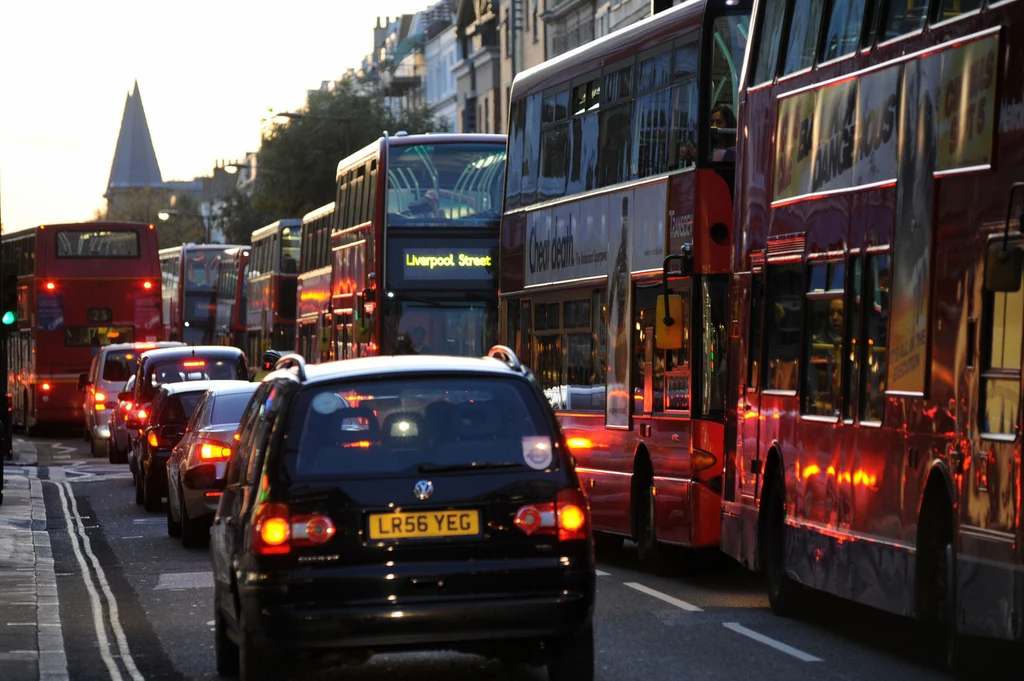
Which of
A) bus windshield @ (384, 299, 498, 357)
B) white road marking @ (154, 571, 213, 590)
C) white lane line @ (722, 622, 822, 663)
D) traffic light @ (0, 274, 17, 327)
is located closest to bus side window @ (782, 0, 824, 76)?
white lane line @ (722, 622, 822, 663)

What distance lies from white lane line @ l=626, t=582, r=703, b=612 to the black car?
31.3 feet

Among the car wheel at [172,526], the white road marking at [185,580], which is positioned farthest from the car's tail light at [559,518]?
the car wheel at [172,526]

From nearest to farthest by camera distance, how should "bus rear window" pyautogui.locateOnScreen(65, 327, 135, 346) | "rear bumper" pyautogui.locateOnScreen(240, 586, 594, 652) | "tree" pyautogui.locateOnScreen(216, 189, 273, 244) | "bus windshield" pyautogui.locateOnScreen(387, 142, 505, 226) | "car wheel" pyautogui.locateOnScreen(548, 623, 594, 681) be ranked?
1. "rear bumper" pyautogui.locateOnScreen(240, 586, 594, 652)
2. "car wheel" pyautogui.locateOnScreen(548, 623, 594, 681)
3. "bus windshield" pyautogui.locateOnScreen(387, 142, 505, 226)
4. "bus rear window" pyautogui.locateOnScreen(65, 327, 135, 346)
5. "tree" pyautogui.locateOnScreen(216, 189, 273, 244)

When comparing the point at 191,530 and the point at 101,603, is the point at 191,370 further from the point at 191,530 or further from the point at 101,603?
the point at 101,603

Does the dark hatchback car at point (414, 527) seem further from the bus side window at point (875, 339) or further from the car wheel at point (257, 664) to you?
the bus side window at point (875, 339)

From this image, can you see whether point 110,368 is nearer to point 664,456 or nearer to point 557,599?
point 664,456

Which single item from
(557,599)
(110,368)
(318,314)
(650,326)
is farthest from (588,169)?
(110,368)

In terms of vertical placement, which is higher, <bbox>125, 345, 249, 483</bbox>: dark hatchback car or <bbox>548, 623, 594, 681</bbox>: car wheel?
<bbox>125, 345, 249, 483</bbox>: dark hatchback car

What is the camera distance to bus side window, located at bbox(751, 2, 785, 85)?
1481 centimetres

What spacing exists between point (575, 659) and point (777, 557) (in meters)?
4.76

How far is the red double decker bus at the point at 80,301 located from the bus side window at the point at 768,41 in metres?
37.6

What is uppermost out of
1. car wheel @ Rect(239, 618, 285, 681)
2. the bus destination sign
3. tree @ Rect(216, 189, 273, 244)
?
tree @ Rect(216, 189, 273, 244)

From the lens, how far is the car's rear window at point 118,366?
41.8 meters

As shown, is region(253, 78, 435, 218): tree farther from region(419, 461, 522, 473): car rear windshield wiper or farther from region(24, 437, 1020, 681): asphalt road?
region(419, 461, 522, 473): car rear windshield wiper
